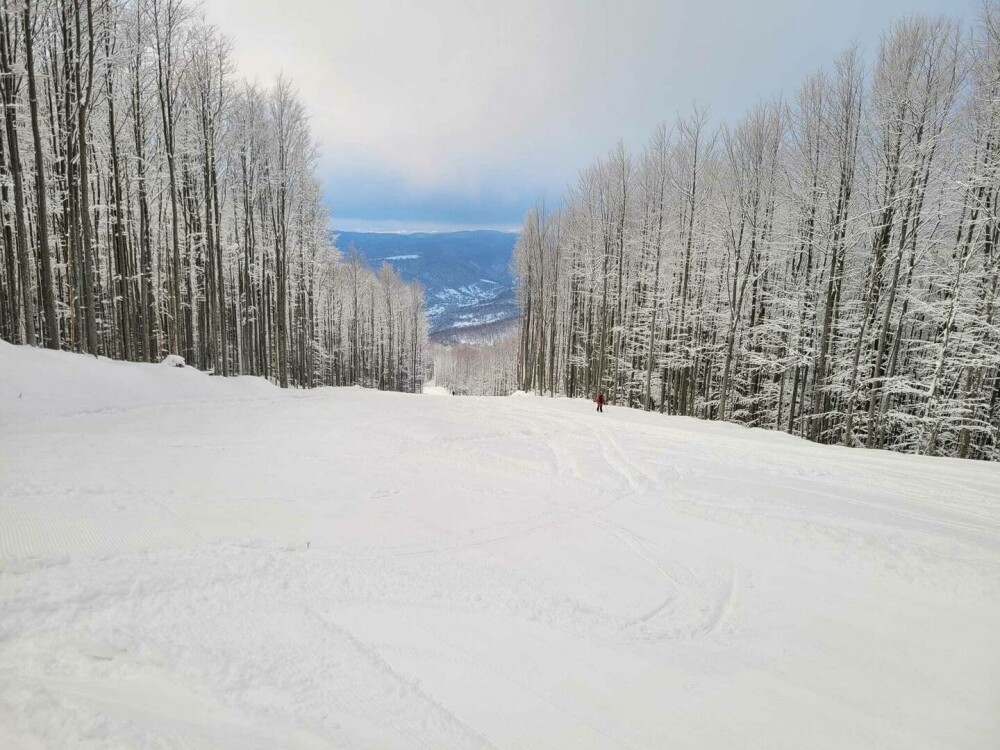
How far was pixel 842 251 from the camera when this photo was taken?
49.1 feet

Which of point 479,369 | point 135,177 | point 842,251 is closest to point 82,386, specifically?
point 135,177

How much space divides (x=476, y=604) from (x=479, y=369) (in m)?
73.4

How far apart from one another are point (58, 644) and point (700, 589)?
4.27m

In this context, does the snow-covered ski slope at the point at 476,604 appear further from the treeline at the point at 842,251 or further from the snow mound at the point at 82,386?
the treeline at the point at 842,251

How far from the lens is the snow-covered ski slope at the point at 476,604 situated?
2168mm

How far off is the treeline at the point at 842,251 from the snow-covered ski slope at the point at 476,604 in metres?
8.62

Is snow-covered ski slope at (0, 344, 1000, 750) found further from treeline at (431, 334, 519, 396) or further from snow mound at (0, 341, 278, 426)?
treeline at (431, 334, 519, 396)

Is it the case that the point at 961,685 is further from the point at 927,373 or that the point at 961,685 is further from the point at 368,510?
the point at 927,373

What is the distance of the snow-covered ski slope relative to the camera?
217cm

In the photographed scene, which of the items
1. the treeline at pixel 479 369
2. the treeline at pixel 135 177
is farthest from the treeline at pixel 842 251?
the treeline at pixel 479 369

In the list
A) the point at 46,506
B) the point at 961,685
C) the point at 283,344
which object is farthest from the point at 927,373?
the point at 283,344

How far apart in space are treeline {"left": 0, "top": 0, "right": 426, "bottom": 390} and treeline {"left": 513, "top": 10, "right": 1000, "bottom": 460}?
54.7 ft

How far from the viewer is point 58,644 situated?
2320 mm

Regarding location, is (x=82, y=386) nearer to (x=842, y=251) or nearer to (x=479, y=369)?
(x=842, y=251)
